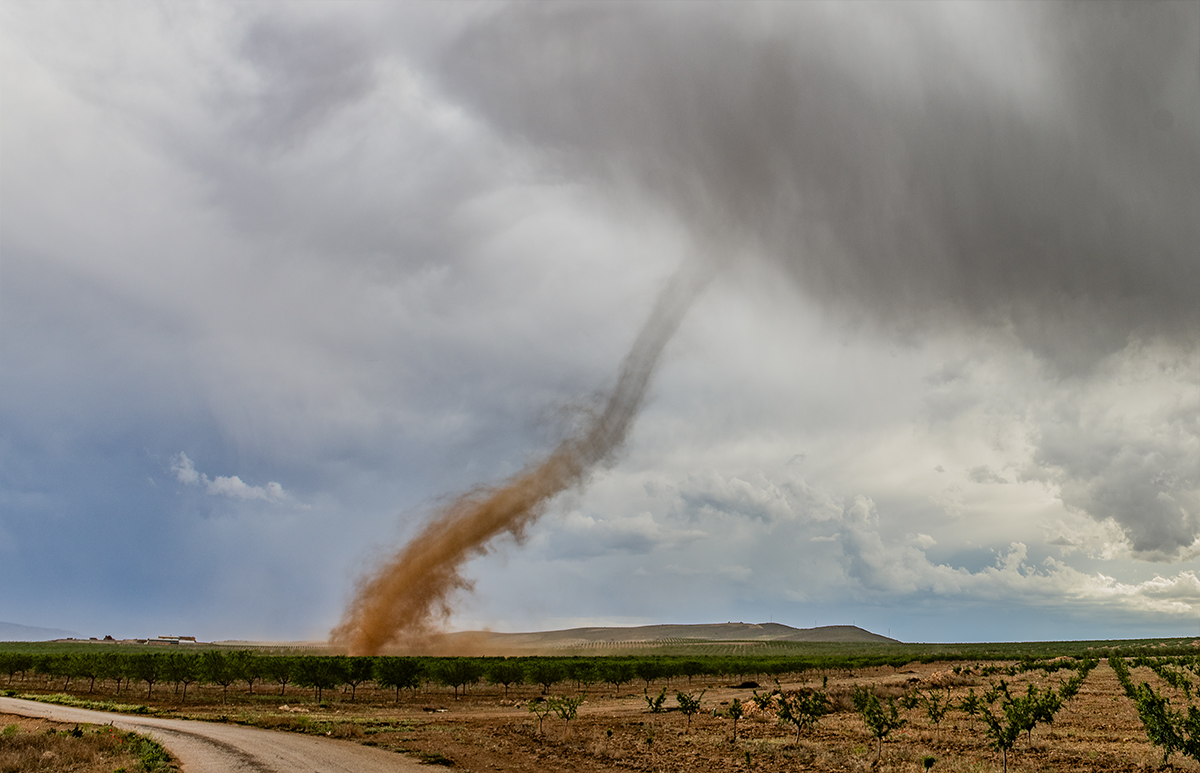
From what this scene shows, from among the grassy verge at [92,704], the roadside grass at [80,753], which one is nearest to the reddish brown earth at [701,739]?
the grassy verge at [92,704]

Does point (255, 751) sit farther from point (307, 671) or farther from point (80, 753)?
point (307, 671)

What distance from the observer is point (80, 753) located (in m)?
34.7

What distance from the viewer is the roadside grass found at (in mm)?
32031

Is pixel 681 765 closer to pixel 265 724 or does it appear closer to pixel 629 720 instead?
pixel 629 720

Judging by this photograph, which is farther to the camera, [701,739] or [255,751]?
[701,739]

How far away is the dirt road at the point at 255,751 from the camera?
34.9 m

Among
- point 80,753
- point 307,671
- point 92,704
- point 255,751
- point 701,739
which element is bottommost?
point 92,704

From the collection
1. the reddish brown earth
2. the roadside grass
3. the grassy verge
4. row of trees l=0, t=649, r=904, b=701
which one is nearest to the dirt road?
the roadside grass

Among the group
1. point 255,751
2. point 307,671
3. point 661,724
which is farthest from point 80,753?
point 307,671

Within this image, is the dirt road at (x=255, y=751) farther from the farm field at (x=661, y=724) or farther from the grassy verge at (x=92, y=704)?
the grassy verge at (x=92, y=704)

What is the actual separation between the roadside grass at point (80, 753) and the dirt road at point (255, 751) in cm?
157

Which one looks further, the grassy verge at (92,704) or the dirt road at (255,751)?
the grassy verge at (92,704)

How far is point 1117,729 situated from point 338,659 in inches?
3390

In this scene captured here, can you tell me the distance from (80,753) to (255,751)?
8.37 meters
